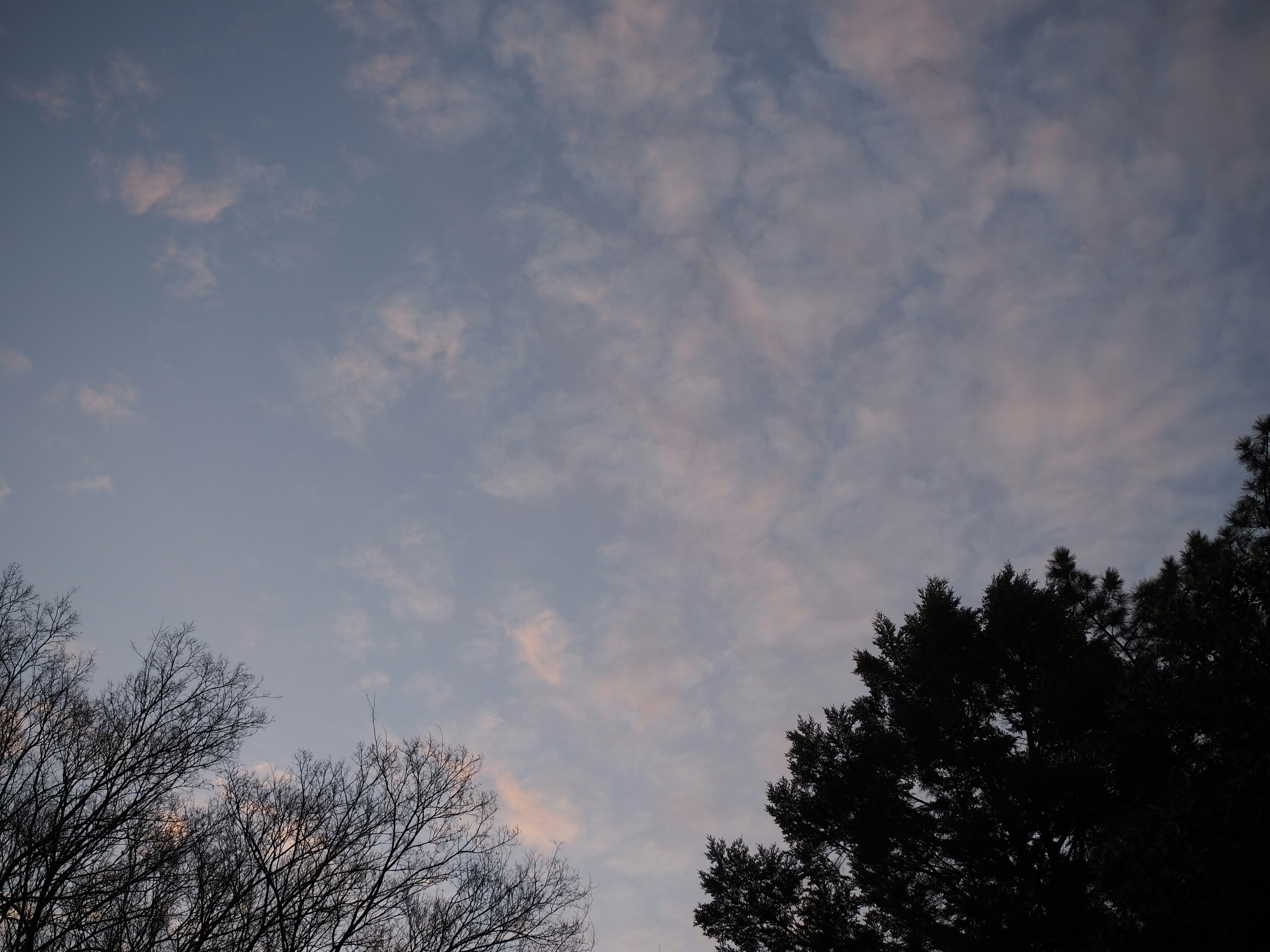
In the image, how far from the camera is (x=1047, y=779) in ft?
46.6

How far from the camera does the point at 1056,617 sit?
17625 mm

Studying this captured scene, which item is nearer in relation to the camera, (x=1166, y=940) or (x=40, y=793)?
(x=1166, y=940)

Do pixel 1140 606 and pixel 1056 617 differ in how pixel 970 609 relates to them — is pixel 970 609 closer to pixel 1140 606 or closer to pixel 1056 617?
pixel 1056 617

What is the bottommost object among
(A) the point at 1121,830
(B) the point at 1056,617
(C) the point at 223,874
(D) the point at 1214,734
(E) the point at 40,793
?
(A) the point at 1121,830

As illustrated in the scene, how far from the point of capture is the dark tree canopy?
880 cm

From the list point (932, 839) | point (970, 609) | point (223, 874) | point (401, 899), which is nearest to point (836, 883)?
point (932, 839)

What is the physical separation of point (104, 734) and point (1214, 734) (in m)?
17.9

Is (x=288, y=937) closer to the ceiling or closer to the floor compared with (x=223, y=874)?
closer to the floor

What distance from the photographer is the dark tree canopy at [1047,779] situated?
8797 millimetres

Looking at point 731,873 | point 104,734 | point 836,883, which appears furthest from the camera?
point 731,873

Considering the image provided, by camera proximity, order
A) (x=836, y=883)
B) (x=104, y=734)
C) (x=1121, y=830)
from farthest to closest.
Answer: (x=836, y=883)
(x=104, y=734)
(x=1121, y=830)

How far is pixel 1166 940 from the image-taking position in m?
8.90

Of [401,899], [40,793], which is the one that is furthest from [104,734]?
[401,899]

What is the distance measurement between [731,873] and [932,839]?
5585 mm
